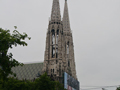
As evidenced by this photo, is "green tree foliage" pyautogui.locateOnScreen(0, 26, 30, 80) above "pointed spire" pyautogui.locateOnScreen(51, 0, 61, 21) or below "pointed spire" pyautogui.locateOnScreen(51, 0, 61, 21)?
below

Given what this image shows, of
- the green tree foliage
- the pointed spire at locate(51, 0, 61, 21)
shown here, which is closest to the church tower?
the pointed spire at locate(51, 0, 61, 21)

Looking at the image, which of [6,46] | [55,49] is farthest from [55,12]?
[6,46]

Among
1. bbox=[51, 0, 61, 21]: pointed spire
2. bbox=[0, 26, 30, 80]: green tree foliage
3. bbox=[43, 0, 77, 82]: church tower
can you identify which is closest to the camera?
bbox=[0, 26, 30, 80]: green tree foliage

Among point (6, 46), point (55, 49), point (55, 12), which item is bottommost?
point (6, 46)

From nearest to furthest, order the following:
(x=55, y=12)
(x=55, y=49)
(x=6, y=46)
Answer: (x=6, y=46)
(x=55, y=49)
(x=55, y=12)

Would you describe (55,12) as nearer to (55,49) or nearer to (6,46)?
(55,49)

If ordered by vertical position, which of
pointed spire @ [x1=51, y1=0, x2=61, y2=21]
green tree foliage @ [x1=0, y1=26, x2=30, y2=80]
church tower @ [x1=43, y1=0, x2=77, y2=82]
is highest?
pointed spire @ [x1=51, y1=0, x2=61, y2=21]

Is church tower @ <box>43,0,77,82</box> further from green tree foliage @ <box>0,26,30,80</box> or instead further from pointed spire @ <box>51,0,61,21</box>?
green tree foliage @ <box>0,26,30,80</box>

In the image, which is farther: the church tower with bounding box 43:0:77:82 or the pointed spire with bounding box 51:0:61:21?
the pointed spire with bounding box 51:0:61:21

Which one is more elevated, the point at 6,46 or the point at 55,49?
the point at 55,49

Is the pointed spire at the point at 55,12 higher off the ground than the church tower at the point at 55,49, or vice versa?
the pointed spire at the point at 55,12

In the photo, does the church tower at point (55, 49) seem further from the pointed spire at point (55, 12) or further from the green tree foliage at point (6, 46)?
the green tree foliage at point (6, 46)

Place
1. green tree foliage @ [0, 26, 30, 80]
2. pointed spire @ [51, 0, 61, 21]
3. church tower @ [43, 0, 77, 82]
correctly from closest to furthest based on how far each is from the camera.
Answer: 1. green tree foliage @ [0, 26, 30, 80]
2. church tower @ [43, 0, 77, 82]
3. pointed spire @ [51, 0, 61, 21]

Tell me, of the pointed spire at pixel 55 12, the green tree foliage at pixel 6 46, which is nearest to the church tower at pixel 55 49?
the pointed spire at pixel 55 12
